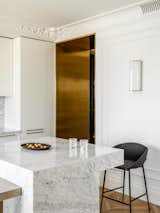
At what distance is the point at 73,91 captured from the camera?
5070 millimetres

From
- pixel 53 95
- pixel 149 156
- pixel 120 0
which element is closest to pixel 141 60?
pixel 120 0

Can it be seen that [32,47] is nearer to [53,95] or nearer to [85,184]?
[53,95]

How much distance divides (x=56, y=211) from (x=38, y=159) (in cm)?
44

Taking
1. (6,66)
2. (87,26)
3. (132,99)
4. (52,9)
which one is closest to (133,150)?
(132,99)

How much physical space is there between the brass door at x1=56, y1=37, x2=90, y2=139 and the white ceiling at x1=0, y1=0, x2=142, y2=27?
80 centimetres

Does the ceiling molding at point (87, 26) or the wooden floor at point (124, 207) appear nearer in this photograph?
the wooden floor at point (124, 207)

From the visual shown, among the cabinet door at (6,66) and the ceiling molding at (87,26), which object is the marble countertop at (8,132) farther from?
the ceiling molding at (87,26)

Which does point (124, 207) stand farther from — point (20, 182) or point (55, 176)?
point (20, 182)

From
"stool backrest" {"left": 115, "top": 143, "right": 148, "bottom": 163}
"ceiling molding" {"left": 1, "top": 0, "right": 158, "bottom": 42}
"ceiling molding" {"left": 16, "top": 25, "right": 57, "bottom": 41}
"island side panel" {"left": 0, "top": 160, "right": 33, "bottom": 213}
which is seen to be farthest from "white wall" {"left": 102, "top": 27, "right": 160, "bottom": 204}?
"island side panel" {"left": 0, "top": 160, "right": 33, "bottom": 213}

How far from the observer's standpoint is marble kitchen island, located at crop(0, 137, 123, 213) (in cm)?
194

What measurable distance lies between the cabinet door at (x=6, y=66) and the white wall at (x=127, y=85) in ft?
3.92

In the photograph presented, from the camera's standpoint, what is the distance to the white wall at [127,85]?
11.4 feet

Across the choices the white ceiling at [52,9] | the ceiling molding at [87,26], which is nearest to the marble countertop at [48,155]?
the white ceiling at [52,9]

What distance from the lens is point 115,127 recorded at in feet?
12.9
